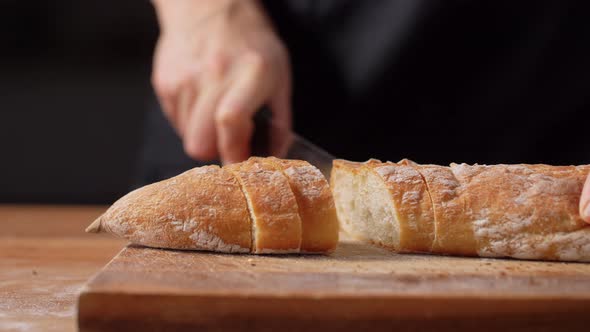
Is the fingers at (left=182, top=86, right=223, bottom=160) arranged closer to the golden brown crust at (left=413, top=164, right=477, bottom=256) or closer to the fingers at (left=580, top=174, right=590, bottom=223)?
the golden brown crust at (left=413, top=164, right=477, bottom=256)

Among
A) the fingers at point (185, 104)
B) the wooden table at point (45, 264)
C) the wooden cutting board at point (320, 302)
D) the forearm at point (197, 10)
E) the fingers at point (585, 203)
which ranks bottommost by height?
the wooden table at point (45, 264)

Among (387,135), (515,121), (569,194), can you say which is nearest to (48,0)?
(387,135)

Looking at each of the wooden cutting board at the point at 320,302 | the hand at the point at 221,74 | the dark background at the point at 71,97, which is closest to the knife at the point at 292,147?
the hand at the point at 221,74

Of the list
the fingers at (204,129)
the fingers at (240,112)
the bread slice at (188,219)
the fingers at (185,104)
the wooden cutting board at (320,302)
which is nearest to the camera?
the wooden cutting board at (320,302)

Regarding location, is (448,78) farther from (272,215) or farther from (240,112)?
(272,215)

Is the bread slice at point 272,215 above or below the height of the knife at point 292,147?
below

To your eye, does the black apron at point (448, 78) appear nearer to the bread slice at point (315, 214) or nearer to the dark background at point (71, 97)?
the bread slice at point (315, 214)

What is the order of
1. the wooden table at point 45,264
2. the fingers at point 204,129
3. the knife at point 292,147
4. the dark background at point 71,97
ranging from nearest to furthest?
the wooden table at point 45,264, the knife at point 292,147, the fingers at point 204,129, the dark background at point 71,97

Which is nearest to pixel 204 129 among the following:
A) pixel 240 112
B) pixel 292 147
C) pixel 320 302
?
pixel 240 112
